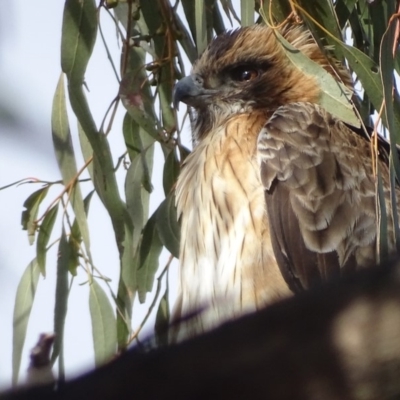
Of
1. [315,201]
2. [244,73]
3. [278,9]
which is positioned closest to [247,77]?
[244,73]

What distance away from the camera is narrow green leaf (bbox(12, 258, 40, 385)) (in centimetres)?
318

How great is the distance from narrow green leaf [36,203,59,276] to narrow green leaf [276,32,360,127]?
1047 mm

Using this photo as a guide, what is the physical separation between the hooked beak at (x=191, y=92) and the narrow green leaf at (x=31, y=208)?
60 cm

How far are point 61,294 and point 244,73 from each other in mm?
1274

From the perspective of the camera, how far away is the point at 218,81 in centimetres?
373

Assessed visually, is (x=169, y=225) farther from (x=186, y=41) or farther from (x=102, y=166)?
(x=186, y=41)

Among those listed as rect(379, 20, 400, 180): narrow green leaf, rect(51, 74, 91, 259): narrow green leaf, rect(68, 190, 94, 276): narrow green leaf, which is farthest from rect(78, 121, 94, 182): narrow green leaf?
rect(379, 20, 400, 180): narrow green leaf

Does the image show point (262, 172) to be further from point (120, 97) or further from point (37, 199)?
point (37, 199)

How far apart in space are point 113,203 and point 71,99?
382 millimetres

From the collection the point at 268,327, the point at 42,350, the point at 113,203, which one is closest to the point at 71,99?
the point at 113,203

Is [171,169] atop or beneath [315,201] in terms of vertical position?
atop

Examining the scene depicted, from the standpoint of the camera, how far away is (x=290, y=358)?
0.74 m

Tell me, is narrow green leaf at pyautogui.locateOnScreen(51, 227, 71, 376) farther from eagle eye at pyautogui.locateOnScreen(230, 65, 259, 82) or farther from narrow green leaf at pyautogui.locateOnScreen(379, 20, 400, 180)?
narrow green leaf at pyautogui.locateOnScreen(379, 20, 400, 180)

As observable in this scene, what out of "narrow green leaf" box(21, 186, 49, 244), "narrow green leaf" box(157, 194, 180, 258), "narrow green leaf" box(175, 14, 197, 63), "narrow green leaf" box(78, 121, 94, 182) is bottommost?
"narrow green leaf" box(157, 194, 180, 258)
